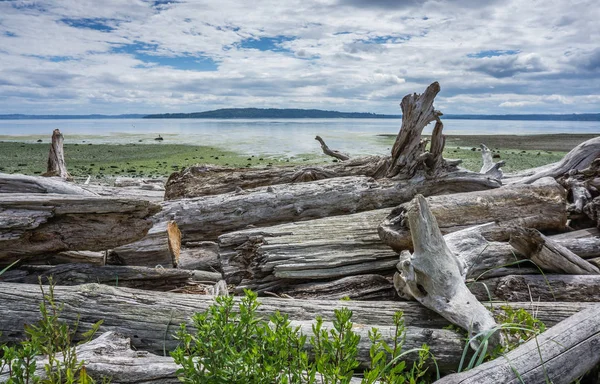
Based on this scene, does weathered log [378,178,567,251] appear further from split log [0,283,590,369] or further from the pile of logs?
split log [0,283,590,369]

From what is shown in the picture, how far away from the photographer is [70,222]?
4648 mm

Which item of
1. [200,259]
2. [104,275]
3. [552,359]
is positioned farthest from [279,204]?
[552,359]

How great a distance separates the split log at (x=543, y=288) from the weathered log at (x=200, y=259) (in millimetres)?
3020

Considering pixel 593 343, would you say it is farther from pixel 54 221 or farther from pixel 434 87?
pixel 54 221

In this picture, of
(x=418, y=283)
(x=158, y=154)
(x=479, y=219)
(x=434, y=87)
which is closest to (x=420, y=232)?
(x=418, y=283)

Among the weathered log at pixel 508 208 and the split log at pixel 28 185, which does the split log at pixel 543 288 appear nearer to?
the weathered log at pixel 508 208

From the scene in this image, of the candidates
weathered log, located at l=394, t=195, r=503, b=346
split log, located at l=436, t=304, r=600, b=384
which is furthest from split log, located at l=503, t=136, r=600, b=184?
split log, located at l=436, t=304, r=600, b=384

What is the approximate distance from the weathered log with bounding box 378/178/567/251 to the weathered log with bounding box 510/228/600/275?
85 centimetres

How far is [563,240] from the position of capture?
207 inches

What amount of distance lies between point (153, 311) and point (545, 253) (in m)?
3.59

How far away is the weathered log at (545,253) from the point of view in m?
4.41

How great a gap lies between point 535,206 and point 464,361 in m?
3.09

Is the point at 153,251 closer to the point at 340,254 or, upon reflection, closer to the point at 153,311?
the point at 153,311

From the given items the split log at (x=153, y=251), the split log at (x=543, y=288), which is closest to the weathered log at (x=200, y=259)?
the split log at (x=153, y=251)
